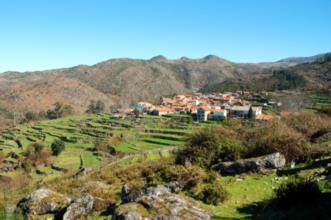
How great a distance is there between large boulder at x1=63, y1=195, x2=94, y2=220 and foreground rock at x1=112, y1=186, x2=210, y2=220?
1707mm

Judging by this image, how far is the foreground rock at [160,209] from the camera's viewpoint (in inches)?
331

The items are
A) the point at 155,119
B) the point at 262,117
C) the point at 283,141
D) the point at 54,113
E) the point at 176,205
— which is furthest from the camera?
the point at 54,113

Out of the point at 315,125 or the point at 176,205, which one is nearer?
the point at 176,205

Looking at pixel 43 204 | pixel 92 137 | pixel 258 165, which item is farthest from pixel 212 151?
pixel 92 137

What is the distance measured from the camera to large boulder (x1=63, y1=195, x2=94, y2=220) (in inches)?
397

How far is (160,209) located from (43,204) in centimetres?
A: 465

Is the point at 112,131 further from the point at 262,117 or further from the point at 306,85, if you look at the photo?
the point at 306,85

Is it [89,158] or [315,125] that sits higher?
[315,125]

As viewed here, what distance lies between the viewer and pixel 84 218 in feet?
32.9

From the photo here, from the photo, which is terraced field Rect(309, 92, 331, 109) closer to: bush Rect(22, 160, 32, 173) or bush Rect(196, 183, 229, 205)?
bush Rect(22, 160, 32, 173)

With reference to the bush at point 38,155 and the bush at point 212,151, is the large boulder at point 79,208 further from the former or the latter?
the bush at point 38,155

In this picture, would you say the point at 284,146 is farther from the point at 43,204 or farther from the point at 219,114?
the point at 219,114

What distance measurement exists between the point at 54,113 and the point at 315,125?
81712 mm

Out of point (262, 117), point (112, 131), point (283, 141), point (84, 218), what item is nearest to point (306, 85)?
point (262, 117)
